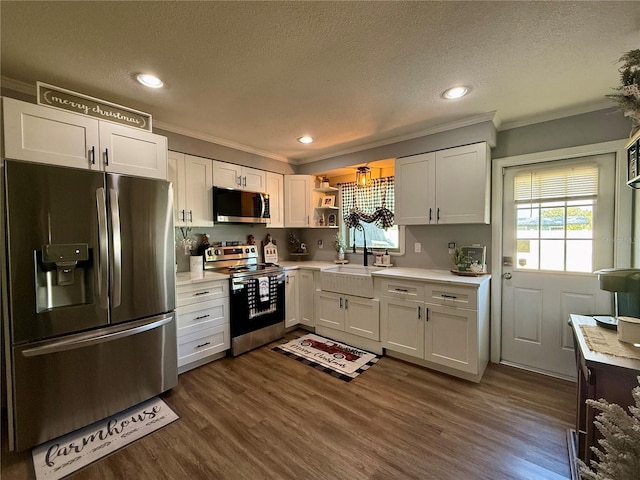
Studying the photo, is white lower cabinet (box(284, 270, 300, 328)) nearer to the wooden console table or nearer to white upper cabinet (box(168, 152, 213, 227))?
white upper cabinet (box(168, 152, 213, 227))

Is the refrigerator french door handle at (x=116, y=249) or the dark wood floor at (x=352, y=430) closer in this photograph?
the dark wood floor at (x=352, y=430)

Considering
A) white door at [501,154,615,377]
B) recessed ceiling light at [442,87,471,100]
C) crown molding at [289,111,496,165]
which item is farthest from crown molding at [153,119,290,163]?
white door at [501,154,615,377]

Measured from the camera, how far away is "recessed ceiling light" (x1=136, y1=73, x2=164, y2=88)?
1951mm

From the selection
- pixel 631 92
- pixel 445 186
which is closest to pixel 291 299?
pixel 445 186

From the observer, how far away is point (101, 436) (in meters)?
1.92

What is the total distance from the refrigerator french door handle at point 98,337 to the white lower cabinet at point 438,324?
2152 mm

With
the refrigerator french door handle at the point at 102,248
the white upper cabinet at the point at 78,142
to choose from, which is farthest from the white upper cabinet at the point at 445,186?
the refrigerator french door handle at the point at 102,248

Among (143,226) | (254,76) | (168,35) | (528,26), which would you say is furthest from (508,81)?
(143,226)

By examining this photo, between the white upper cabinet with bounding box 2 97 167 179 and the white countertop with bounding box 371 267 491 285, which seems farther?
the white countertop with bounding box 371 267 491 285

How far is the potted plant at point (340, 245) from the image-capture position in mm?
4039

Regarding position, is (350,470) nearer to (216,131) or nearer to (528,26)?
(528,26)

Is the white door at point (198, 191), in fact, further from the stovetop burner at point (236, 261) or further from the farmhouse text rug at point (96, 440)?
the farmhouse text rug at point (96, 440)

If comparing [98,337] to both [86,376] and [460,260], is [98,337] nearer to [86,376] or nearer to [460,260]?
[86,376]

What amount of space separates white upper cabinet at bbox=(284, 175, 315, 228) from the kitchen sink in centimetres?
89
